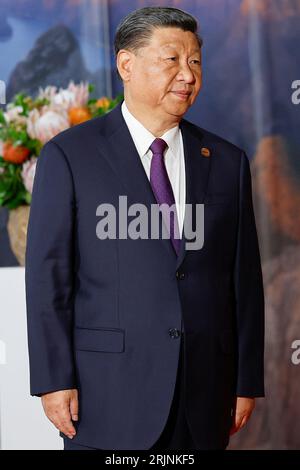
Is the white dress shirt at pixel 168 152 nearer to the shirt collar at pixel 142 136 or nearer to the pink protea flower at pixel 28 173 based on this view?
the shirt collar at pixel 142 136

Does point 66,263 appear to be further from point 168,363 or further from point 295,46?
point 295,46

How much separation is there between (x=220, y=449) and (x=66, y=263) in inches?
19.8

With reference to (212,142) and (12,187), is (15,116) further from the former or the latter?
(212,142)

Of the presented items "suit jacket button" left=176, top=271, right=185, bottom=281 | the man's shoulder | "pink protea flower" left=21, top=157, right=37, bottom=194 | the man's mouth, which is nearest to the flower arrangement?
"pink protea flower" left=21, top=157, right=37, bottom=194

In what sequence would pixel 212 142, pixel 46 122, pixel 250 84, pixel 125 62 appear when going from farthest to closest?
pixel 250 84 → pixel 46 122 → pixel 212 142 → pixel 125 62

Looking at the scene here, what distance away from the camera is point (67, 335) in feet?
6.00

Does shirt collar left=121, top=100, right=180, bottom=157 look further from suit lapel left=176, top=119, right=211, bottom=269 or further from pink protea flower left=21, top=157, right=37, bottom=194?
pink protea flower left=21, top=157, right=37, bottom=194

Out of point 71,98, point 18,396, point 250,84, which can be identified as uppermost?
point 250,84

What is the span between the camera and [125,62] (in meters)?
1.90

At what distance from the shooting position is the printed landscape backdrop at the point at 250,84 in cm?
318

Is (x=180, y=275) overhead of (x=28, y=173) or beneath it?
beneath

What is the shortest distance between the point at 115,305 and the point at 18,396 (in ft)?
1.96

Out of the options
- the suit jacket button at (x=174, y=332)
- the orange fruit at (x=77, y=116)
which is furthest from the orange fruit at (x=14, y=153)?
the suit jacket button at (x=174, y=332)

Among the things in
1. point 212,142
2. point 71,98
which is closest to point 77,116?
point 71,98
